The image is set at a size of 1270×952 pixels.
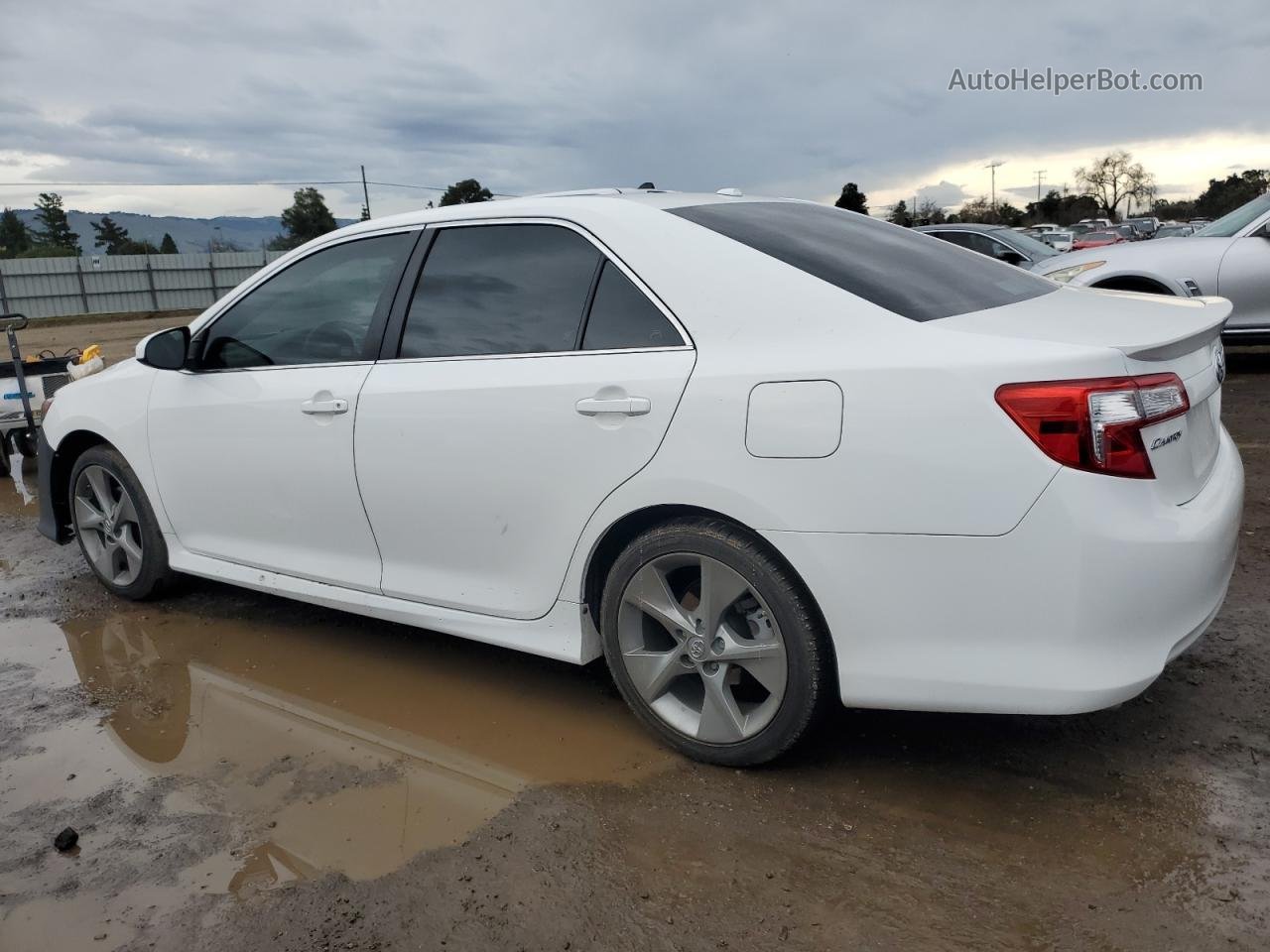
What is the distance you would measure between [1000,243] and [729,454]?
472 inches

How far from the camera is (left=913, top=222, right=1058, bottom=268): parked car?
Answer: 42.4 ft

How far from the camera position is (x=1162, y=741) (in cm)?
305

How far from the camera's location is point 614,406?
2.96m

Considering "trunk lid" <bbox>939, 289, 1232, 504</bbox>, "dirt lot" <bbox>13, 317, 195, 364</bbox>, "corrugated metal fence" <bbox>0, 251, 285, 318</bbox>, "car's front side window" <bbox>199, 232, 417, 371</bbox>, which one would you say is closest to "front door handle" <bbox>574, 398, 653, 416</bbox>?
"trunk lid" <bbox>939, 289, 1232, 504</bbox>

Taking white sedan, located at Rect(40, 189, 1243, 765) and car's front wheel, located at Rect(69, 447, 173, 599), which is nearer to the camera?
white sedan, located at Rect(40, 189, 1243, 765)

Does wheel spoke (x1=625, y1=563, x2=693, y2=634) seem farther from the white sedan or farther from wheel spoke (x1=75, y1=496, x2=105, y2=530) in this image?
wheel spoke (x1=75, y1=496, x2=105, y2=530)

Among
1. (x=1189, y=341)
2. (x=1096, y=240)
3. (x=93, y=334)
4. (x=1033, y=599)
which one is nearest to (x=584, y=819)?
(x=1033, y=599)

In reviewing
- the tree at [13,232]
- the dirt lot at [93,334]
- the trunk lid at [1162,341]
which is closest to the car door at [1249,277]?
the trunk lid at [1162,341]

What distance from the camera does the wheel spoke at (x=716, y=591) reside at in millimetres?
2848

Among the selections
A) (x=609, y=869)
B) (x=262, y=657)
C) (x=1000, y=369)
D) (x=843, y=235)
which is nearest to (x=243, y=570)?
(x=262, y=657)

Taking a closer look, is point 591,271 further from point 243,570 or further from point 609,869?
point 243,570

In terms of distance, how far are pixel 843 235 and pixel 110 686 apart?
10.7 feet

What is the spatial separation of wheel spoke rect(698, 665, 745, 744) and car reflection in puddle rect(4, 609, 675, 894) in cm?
24

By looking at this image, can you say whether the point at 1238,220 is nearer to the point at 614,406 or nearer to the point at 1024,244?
the point at 1024,244
